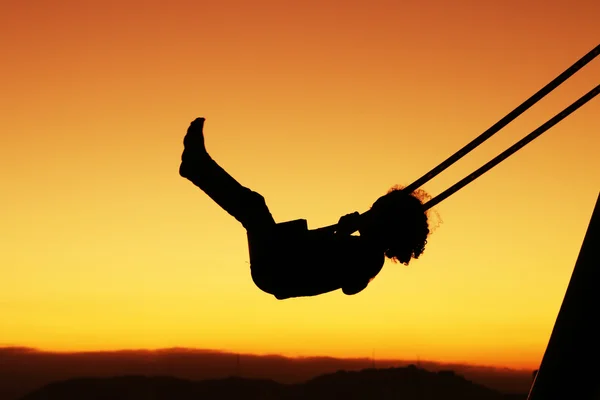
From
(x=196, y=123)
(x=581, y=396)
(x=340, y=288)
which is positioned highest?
(x=196, y=123)

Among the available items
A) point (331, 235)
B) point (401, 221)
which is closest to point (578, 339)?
point (401, 221)

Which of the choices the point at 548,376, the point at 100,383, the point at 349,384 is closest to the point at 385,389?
the point at 349,384

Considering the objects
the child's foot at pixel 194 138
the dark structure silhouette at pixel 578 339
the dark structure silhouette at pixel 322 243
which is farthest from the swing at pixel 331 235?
the dark structure silhouette at pixel 578 339

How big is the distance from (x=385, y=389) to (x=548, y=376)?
191183 millimetres

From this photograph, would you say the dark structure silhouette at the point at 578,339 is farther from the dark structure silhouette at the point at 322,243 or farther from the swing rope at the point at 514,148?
the dark structure silhouette at the point at 322,243

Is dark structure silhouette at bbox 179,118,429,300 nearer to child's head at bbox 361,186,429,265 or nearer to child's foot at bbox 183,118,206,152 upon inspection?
child's head at bbox 361,186,429,265

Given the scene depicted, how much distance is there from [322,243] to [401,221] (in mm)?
551

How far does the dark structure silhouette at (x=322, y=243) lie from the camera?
A: 6.14 meters

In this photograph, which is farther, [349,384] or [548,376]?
[349,384]

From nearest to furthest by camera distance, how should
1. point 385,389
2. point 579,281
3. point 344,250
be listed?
point 344,250 → point 579,281 → point 385,389

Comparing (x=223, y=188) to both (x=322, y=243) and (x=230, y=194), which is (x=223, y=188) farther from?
(x=322, y=243)

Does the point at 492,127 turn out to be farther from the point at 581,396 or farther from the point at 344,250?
the point at 581,396

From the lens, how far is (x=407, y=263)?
20.7 ft

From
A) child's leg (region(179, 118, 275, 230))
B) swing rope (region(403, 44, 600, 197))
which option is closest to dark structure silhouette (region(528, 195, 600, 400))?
swing rope (region(403, 44, 600, 197))
